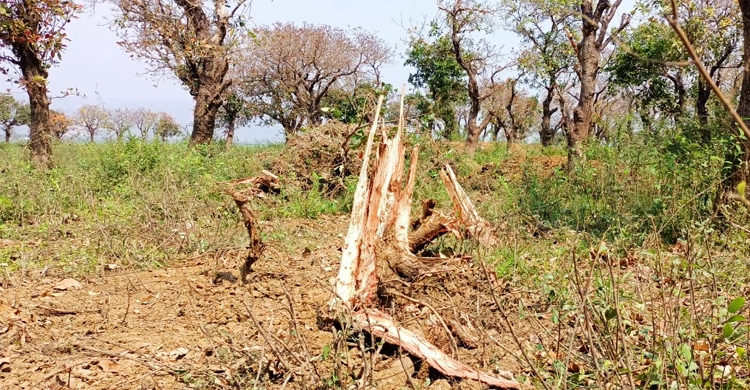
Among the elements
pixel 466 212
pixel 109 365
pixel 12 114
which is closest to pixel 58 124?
pixel 12 114

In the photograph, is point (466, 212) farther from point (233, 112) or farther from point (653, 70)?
point (233, 112)

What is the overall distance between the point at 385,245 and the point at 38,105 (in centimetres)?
929

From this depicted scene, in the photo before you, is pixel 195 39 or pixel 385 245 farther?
pixel 195 39

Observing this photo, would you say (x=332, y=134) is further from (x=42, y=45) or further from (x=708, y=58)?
(x=708, y=58)

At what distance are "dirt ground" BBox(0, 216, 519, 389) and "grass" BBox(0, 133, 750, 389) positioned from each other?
395mm

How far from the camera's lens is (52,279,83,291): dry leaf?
3.75 m

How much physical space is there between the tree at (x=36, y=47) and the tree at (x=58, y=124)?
46 centimetres

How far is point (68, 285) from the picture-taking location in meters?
3.80

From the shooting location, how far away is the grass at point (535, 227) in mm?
2621

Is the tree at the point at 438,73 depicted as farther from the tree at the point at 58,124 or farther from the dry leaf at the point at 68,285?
the dry leaf at the point at 68,285

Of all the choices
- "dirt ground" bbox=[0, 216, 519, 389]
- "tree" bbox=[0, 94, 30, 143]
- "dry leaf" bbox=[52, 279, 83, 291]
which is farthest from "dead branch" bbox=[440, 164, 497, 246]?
"tree" bbox=[0, 94, 30, 143]

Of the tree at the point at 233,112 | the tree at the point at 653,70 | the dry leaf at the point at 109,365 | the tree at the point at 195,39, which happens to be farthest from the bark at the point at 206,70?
the tree at the point at 233,112

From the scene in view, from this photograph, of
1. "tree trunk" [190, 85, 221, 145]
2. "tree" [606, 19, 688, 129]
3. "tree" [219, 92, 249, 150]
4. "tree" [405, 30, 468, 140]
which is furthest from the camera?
"tree" [219, 92, 249, 150]

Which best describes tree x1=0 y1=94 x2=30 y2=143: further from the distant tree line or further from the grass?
the grass
